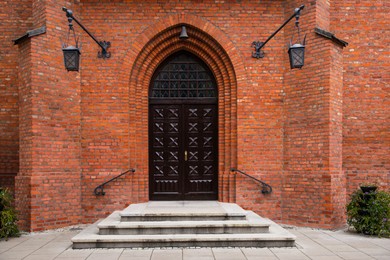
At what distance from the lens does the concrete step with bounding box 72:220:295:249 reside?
623 centimetres

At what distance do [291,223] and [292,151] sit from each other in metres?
1.78

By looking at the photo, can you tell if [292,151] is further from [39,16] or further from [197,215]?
[39,16]

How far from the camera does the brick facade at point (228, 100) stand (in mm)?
7957

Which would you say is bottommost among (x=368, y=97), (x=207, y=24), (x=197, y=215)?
(x=197, y=215)

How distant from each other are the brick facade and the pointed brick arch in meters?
0.03

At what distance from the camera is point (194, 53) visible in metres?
8.98

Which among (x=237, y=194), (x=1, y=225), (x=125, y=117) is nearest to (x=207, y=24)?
(x=125, y=117)

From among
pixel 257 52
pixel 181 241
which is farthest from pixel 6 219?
pixel 257 52

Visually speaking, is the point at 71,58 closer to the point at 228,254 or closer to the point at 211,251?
the point at 211,251

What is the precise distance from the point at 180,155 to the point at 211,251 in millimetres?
3323

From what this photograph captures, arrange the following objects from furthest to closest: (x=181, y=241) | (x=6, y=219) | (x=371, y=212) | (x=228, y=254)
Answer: (x=371, y=212)
(x=6, y=219)
(x=181, y=241)
(x=228, y=254)

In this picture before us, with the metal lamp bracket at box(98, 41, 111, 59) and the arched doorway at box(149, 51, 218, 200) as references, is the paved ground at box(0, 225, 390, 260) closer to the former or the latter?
the arched doorway at box(149, 51, 218, 200)

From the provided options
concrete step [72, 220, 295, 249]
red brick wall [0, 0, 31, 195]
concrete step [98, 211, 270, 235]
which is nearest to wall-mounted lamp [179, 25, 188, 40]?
red brick wall [0, 0, 31, 195]

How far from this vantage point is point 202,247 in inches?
246
